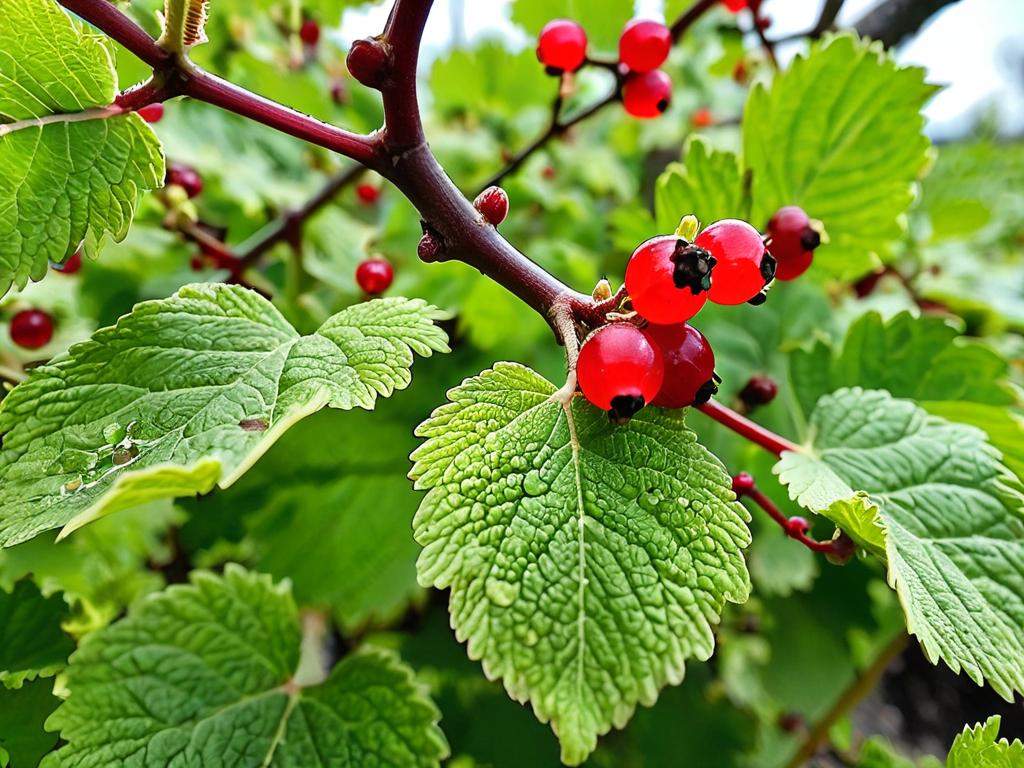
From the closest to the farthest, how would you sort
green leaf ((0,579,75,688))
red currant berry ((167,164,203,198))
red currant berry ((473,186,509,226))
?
1. red currant berry ((473,186,509,226))
2. green leaf ((0,579,75,688))
3. red currant berry ((167,164,203,198))

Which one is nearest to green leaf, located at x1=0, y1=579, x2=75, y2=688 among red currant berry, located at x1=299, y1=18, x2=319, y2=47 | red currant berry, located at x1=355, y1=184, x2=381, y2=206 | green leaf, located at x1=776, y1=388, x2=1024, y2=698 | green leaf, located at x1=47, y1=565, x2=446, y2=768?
green leaf, located at x1=47, y1=565, x2=446, y2=768

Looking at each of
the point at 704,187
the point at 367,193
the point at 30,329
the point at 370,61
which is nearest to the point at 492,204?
the point at 370,61

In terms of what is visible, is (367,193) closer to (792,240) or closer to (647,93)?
(647,93)

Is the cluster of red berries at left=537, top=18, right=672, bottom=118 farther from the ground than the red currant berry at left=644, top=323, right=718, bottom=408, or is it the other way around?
the cluster of red berries at left=537, top=18, right=672, bottom=118

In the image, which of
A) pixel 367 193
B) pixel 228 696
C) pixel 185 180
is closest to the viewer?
pixel 228 696

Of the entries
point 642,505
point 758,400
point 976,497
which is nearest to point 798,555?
point 758,400

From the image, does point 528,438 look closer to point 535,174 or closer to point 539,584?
point 539,584

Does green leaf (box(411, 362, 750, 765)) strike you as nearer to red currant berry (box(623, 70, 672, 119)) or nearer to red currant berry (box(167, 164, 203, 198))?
red currant berry (box(623, 70, 672, 119))
